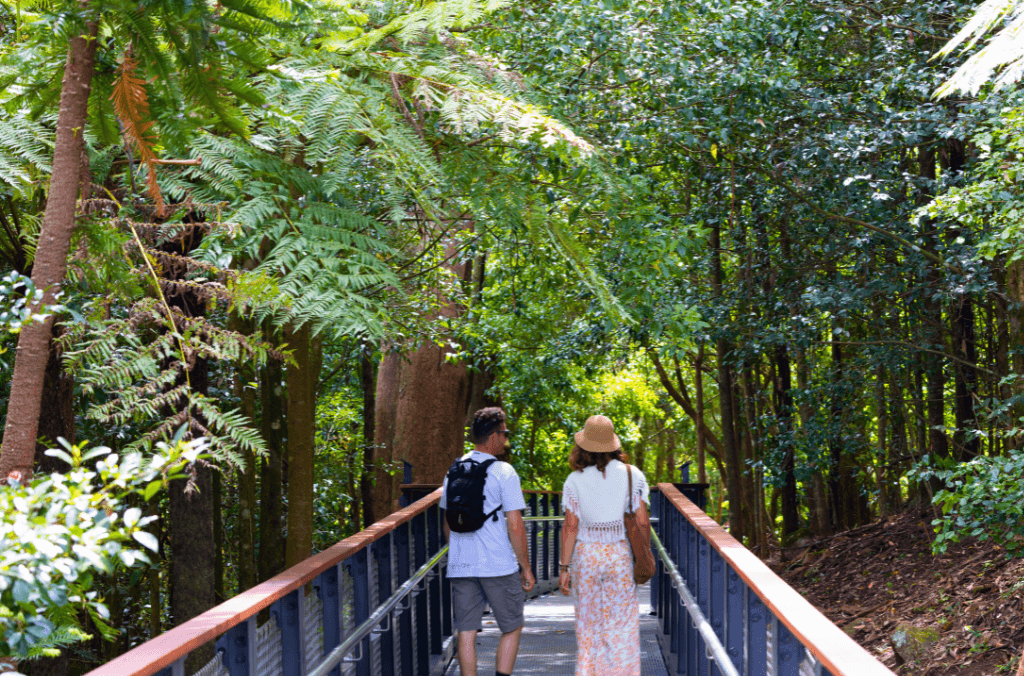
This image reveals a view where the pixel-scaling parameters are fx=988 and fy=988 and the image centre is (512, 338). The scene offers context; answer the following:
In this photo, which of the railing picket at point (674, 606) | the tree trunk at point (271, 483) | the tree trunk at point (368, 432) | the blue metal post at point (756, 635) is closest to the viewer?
the blue metal post at point (756, 635)

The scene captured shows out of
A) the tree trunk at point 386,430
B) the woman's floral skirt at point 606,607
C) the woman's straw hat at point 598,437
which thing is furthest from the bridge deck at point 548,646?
the tree trunk at point 386,430

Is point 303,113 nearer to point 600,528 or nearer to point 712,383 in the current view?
point 600,528

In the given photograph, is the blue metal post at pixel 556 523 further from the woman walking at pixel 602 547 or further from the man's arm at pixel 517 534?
the man's arm at pixel 517 534

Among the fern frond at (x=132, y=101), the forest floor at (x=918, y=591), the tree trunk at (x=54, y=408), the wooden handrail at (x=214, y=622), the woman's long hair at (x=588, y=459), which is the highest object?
the fern frond at (x=132, y=101)

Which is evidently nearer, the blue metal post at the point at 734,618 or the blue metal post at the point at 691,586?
the blue metal post at the point at 734,618

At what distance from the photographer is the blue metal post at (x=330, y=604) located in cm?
419

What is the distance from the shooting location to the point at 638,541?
17.9 ft

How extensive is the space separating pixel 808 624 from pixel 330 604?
2.35 metres

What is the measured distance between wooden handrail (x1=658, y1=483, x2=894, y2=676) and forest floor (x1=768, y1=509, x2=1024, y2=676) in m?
6.28

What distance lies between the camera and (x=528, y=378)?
15.5 metres

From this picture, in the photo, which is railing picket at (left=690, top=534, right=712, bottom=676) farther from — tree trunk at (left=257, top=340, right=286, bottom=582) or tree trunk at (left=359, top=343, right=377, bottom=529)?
tree trunk at (left=359, top=343, right=377, bottom=529)

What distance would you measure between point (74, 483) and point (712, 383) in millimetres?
25313

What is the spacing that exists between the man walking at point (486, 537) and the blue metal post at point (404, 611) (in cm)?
61

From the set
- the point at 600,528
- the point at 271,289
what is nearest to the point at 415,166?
the point at 271,289
